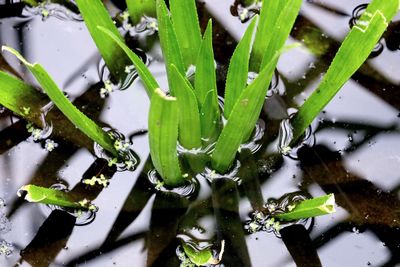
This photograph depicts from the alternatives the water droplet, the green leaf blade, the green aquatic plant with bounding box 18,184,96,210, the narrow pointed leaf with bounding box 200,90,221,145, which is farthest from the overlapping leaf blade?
the water droplet

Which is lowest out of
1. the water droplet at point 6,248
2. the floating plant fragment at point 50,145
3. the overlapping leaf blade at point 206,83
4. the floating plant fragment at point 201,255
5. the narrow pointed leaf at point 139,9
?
the water droplet at point 6,248

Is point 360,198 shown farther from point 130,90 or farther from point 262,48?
point 130,90

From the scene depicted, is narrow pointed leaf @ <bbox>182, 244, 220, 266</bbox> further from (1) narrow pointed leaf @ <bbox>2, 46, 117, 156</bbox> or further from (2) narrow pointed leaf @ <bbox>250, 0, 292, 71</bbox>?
(2) narrow pointed leaf @ <bbox>250, 0, 292, 71</bbox>

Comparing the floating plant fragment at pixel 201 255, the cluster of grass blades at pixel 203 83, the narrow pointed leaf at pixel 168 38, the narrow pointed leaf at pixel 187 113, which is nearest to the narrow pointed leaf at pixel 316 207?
the cluster of grass blades at pixel 203 83

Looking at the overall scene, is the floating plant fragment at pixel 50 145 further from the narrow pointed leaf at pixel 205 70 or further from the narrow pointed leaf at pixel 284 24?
the narrow pointed leaf at pixel 284 24

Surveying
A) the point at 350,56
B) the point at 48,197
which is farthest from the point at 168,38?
the point at 48,197

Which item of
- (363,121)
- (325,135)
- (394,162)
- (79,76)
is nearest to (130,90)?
(79,76)

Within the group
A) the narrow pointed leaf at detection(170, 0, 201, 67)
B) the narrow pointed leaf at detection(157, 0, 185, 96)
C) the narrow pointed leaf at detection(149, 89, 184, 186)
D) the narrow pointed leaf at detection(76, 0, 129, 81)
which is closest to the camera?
the narrow pointed leaf at detection(149, 89, 184, 186)

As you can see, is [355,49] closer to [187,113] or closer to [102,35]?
[187,113]
